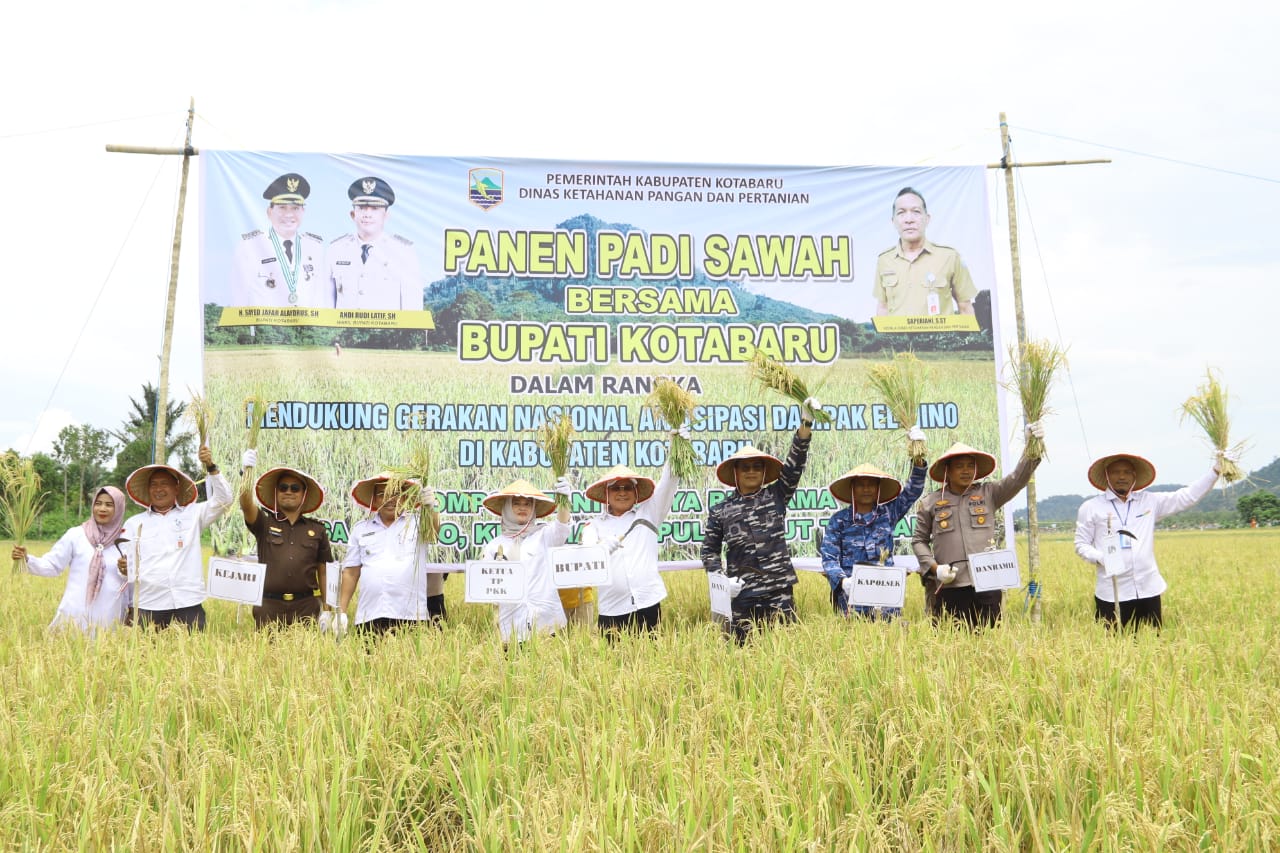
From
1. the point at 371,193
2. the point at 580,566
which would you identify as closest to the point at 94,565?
the point at 580,566

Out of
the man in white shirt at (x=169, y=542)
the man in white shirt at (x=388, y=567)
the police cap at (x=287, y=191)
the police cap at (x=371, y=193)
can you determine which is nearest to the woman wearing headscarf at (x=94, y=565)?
the man in white shirt at (x=169, y=542)

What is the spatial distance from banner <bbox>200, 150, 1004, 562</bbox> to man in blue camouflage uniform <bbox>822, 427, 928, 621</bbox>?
4.02 feet

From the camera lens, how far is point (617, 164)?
7836 mm

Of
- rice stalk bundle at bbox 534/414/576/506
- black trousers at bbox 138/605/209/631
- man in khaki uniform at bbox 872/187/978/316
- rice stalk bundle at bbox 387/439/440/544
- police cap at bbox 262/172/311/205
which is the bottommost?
black trousers at bbox 138/605/209/631

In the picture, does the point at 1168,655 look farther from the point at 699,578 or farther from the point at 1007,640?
the point at 699,578

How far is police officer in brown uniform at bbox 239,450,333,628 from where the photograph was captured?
19.2 ft

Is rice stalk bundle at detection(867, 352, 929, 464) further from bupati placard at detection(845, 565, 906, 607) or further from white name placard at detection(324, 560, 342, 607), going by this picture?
white name placard at detection(324, 560, 342, 607)

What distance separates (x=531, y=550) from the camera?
5.75 m

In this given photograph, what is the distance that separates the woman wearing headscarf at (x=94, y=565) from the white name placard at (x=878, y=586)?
15.7ft

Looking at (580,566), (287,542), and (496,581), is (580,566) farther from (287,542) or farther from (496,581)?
(287,542)

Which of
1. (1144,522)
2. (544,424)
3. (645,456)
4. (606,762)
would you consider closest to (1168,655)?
(1144,522)

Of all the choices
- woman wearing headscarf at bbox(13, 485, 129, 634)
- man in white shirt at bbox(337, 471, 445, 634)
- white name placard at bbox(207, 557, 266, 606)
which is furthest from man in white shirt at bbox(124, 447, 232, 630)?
man in white shirt at bbox(337, 471, 445, 634)

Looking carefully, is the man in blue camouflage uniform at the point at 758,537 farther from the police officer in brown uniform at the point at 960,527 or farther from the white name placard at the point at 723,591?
the police officer in brown uniform at the point at 960,527

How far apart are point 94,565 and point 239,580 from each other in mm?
1212
